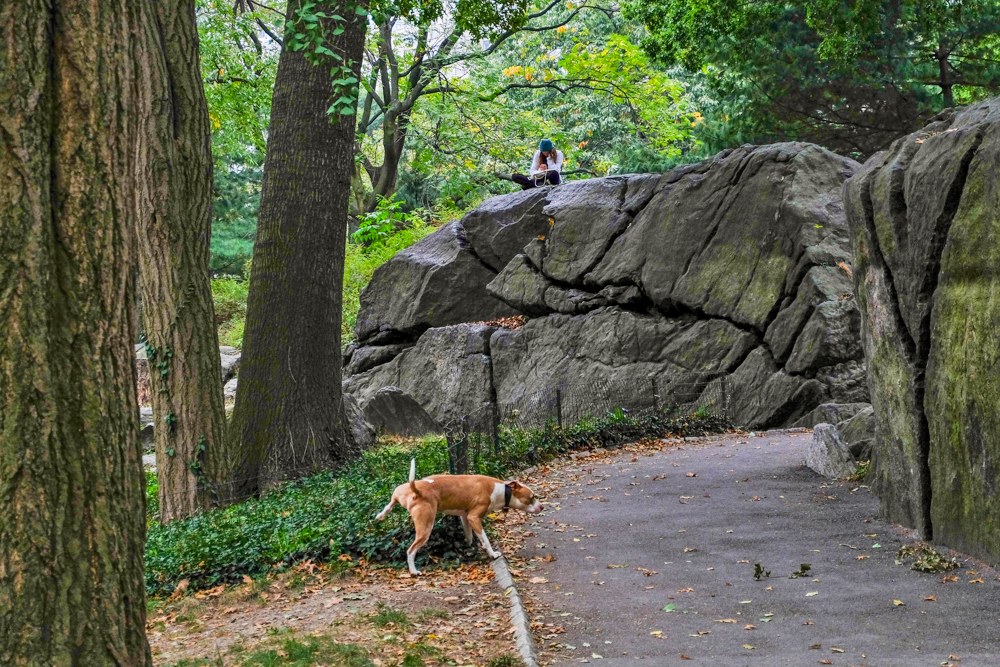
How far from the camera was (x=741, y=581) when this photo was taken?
25.1ft

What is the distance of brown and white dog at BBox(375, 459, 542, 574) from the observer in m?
8.04

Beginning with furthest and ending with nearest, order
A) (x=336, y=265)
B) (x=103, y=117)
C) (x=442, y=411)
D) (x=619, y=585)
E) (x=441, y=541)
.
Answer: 1. (x=442, y=411)
2. (x=336, y=265)
3. (x=441, y=541)
4. (x=619, y=585)
5. (x=103, y=117)

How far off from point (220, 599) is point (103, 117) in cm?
497

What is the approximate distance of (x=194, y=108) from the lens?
460 inches

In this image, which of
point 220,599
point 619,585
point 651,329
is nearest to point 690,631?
point 619,585

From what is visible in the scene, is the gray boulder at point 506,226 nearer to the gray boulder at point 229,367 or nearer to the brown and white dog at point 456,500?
the gray boulder at point 229,367

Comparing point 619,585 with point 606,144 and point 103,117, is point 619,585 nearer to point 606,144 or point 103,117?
point 103,117

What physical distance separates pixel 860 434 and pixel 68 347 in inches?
418

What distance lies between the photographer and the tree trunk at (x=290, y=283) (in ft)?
41.9

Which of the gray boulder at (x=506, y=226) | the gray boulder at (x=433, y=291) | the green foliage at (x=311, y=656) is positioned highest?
the gray boulder at (x=506, y=226)

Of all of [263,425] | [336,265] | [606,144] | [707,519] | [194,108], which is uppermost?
[606,144]

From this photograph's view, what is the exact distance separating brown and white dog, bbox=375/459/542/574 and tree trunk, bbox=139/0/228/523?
15.3 feet

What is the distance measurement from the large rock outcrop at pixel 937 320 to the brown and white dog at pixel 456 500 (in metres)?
3.69

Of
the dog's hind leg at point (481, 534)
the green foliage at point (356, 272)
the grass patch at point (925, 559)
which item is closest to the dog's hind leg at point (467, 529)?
the dog's hind leg at point (481, 534)
